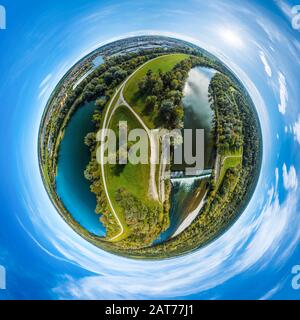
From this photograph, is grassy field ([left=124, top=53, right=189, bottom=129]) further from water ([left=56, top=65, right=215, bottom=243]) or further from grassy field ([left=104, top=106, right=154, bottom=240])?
water ([left=56, top=65, right=215, bottom=243])

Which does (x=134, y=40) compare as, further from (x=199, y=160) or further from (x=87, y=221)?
(x=87, y=221)

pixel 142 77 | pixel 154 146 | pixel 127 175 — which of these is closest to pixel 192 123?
pixel 154 146

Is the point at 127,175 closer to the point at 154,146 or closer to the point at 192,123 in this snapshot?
the point at 154,146

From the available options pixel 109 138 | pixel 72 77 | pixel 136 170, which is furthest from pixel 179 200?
pixel 72 77

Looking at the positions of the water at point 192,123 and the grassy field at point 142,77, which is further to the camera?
the water at point 192,123

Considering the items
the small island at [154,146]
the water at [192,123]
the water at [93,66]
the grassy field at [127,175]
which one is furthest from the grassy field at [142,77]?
the water at [93,66]

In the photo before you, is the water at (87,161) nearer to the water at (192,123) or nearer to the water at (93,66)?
the water at (192,123)
